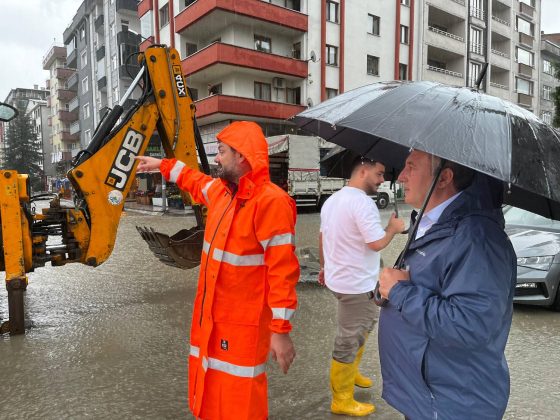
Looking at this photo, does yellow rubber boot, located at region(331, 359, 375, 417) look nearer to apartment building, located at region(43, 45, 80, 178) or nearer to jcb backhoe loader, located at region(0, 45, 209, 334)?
jcb backhoe loader, located at region(0, 45, 209, 334)

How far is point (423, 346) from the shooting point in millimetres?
1730

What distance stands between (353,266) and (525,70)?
157 feet

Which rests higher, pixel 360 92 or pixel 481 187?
pixel 360 92

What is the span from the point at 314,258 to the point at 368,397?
4630 mm

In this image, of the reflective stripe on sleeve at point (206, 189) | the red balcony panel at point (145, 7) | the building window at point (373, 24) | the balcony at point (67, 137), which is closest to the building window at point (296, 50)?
the building window at point (373, 24)

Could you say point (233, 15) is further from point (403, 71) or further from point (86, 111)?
point (86, 111)

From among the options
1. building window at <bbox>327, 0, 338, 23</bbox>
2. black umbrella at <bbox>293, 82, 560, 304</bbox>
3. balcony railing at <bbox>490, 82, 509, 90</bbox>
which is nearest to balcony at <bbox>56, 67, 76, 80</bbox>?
building window at <bbox>327, 0, 338, 23</bbox>

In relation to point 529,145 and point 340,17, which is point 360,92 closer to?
point 529,145

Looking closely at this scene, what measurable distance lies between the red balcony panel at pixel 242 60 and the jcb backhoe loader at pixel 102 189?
1908cm

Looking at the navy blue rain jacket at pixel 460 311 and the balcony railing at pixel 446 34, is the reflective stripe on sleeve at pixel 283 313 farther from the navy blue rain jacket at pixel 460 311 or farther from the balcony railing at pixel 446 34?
the balcony railing at pixel 446 34

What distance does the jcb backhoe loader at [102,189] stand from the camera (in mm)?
4648

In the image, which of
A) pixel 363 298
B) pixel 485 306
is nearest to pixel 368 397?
→ pixel 363 298

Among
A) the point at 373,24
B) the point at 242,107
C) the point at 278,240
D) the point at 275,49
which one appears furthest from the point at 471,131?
the point at 373,24

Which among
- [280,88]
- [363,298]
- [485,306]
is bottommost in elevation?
[363,298]
